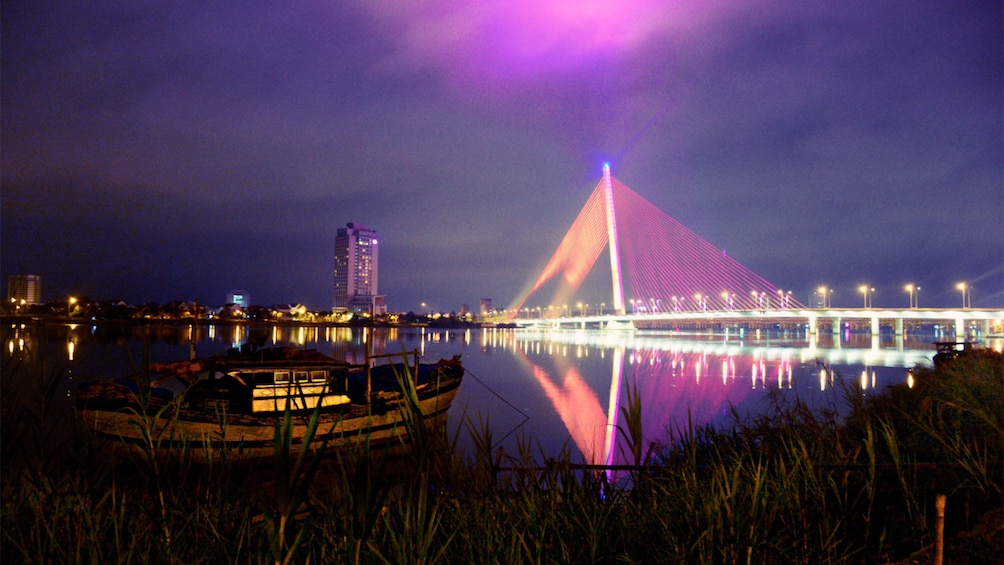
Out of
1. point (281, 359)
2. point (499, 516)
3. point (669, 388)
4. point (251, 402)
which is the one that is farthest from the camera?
point (669, 388)

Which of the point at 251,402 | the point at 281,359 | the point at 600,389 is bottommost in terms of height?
the point at 600,389

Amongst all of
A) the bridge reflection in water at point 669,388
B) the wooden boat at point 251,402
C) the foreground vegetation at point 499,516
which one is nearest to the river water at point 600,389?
the bridge reflection in water at point 669,388

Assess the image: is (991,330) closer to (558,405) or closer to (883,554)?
(558,405)

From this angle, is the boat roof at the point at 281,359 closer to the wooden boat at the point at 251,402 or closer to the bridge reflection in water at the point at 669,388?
the wooden boat at the point at 251,402

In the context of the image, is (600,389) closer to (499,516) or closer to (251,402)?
(251,402)

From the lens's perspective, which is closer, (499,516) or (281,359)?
(499,516)

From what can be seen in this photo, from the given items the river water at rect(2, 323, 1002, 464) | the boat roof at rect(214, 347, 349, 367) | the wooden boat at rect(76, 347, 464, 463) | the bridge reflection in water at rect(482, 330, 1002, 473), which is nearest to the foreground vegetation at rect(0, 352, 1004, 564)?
the river water at rect(2, 323, 1002, 464)

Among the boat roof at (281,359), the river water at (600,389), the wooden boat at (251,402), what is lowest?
the river water at (600,389)

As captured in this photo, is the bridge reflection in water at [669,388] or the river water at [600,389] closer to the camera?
the river water at [600,389]

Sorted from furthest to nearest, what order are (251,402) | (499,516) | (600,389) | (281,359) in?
(600,389) → (281,359) → (251,402) → (499,516)

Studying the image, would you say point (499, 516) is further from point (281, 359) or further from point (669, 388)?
point (669, 388)

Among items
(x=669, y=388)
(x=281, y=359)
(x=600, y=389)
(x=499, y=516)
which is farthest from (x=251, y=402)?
(x=669, y=388)

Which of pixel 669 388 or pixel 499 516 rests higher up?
pixel 499 516

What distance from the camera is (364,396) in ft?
41.9
